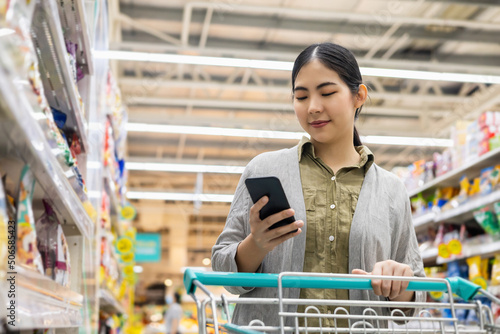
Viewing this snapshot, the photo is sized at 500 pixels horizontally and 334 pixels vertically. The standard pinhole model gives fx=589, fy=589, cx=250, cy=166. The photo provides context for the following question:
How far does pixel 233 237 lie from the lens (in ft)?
5.67

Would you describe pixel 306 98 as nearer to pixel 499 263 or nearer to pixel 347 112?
pixel 347 112

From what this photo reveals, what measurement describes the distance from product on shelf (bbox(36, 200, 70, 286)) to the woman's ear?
46.2 inches

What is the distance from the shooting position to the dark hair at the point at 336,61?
1.75 meters

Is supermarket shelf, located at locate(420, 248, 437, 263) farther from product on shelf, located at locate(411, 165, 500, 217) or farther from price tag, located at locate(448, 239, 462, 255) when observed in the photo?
price tag, located at locate(448, 239, 462, 255)

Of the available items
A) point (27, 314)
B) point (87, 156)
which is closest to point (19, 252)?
point (27, 314)

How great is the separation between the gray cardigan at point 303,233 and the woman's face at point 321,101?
0.49 feet

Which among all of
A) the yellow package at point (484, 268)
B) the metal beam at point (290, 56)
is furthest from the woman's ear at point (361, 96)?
the metal beam at point (290, 56)

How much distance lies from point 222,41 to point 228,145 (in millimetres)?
5197

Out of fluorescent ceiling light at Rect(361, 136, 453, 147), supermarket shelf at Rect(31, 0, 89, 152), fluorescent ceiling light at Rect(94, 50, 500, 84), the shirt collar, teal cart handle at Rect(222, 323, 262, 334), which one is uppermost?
fluorescent ceiling light at Rect(94, 50, 500, 84)

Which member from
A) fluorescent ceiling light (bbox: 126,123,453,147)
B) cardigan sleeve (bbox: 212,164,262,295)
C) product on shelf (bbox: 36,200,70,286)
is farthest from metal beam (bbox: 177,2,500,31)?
cardigan sleeve (bbox: 212,164,262,295)

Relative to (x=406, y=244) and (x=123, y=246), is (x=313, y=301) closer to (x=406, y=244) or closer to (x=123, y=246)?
(x=406, y=244)

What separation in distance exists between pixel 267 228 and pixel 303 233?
9.6 inches

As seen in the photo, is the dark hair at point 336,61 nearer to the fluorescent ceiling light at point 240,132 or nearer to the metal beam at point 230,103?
the fluorescent ceiling light at point 240,132

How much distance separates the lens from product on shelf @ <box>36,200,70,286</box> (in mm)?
2170
